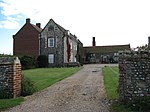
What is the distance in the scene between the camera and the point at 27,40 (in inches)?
2217

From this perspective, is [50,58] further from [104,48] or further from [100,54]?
[104,48]

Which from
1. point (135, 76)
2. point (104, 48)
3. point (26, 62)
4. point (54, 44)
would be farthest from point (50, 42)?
point (135, 76)

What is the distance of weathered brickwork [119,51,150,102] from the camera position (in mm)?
10164

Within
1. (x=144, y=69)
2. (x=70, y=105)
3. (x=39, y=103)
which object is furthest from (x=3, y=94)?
(x=144, y=69)

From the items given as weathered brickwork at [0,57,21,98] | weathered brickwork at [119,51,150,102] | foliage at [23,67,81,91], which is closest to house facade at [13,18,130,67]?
foliage at [23,67,81,91]

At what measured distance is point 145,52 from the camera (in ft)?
34.0

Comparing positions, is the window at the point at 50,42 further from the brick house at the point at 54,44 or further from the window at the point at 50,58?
the window at the point at 50,58

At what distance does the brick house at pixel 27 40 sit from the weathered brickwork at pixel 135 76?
46.2 m

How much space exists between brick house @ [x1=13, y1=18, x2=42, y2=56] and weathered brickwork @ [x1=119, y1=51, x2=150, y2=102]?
4625cm

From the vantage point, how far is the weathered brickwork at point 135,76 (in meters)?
10.2

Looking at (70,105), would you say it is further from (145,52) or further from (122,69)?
(145,52)

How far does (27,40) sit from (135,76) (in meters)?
47.7

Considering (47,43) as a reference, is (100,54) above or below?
below

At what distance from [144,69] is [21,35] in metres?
48.5
